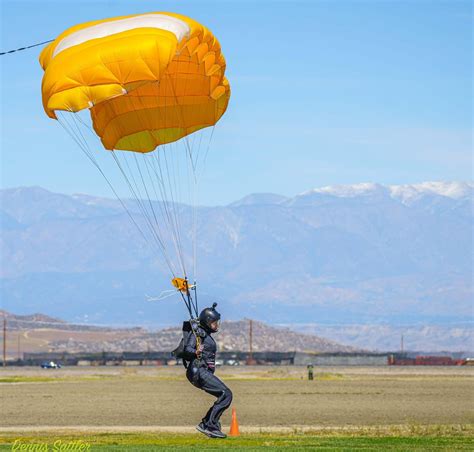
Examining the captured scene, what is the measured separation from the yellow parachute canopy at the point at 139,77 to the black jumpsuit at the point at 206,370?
17.9 feet

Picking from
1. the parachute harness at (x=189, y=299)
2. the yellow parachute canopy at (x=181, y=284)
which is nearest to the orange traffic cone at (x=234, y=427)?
the parachute harness at (x=189, y=299)

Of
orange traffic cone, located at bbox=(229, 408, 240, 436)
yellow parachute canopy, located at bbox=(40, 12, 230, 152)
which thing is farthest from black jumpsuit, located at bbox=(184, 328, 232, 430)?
orange traffic cone, located at bbox=(229, 408, 240, 436)

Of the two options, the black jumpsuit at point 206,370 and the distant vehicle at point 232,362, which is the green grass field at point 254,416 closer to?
the black jumpsuit at point 206,370

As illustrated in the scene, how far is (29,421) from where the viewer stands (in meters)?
43.8

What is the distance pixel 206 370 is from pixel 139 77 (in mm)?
6337

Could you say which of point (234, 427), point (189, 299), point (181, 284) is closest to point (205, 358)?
point (189, 299)

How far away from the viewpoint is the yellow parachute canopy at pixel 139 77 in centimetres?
2745

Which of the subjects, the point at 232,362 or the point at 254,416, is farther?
the point at 232,362

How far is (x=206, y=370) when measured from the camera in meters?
27.4

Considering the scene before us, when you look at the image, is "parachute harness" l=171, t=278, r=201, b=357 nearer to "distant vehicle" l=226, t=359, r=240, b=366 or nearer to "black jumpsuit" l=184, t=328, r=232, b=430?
"black jumpsuit" l=184, t=328, r=232, b=430

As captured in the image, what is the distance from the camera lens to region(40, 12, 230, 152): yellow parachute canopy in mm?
27453

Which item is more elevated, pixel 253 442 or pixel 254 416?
pixel 254 416

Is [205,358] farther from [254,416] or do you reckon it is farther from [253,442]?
[254,416]

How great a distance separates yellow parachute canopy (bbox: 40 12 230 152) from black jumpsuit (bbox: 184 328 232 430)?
5449 millimetres
